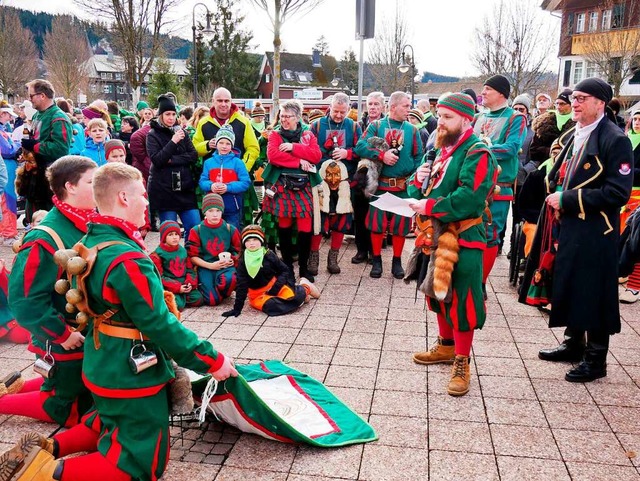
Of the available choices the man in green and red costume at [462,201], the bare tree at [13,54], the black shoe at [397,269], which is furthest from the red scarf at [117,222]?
the bare tree at [13,54]

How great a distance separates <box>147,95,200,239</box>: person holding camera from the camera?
6.84 metres

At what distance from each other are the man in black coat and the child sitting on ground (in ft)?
19.9

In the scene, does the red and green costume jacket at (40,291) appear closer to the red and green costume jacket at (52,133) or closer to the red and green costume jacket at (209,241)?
the red and green costume jacket at (209,241)

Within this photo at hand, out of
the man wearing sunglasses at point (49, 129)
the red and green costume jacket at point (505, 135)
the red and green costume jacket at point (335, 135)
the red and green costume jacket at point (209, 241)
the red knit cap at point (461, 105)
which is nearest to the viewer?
the red knit cap at point (461, 105)

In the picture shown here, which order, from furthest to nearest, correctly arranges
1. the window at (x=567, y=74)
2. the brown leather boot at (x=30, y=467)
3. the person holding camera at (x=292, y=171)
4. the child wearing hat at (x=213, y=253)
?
the window at (x=567, y=74) → the person holding camera at (x=292, y=171) → the child wearing hat at (x=213, y=253) → the brown leather boot at (x=30, y=467)

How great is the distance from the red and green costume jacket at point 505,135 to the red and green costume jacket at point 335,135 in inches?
69.5

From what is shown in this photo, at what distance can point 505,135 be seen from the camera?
5.61 meters

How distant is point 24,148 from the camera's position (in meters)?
6.59

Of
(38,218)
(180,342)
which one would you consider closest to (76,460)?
(180,342)

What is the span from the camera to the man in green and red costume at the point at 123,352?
2572 millimetres

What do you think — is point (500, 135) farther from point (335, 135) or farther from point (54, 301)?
point (54, 301)

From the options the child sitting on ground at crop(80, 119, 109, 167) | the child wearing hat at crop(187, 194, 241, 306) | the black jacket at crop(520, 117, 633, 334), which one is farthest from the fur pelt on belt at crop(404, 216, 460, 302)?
the child sitting on ground at crop(80, 119, 109, 167)

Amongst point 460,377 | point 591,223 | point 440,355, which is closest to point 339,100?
point 440,355

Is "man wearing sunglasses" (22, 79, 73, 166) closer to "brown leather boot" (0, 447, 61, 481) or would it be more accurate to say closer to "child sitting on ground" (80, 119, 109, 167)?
"child sitting on ground" (80, 119, 109, 167)
